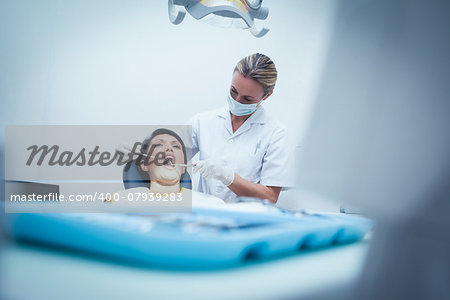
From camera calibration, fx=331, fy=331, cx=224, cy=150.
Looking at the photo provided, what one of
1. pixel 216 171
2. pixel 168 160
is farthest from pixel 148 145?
pixel 216 171

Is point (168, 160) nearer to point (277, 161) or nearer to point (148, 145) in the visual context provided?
point (148, 145)

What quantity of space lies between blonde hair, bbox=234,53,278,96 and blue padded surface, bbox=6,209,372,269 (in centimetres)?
66

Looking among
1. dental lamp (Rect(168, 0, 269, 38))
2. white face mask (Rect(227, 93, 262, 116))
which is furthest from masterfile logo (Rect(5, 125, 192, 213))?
dental lamp (Rect(168, 0, 269, 38))

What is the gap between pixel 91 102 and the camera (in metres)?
0.88

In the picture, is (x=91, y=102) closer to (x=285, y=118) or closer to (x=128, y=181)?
(x=128, y=181)

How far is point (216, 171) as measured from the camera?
0.93 m

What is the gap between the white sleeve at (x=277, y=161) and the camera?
983 mm

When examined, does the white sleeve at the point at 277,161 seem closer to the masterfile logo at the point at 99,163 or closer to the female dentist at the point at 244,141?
the female dentist at the point at 244,141

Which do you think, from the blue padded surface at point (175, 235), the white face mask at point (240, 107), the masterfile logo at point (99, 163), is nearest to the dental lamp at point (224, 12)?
the white face mask at point (240, 107)

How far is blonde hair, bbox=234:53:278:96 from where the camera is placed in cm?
97

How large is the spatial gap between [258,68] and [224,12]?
0.21 metres

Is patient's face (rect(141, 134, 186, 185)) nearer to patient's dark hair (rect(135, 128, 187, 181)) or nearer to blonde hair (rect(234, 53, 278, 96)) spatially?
patient's dark hair (rect(135, 128, 187, 181))

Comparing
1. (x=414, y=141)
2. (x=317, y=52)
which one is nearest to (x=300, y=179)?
(x=414, y=141)

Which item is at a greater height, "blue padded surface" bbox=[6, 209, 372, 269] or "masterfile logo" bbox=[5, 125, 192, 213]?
"blue padded surface" bbox=[6, 209, 372, 269]
